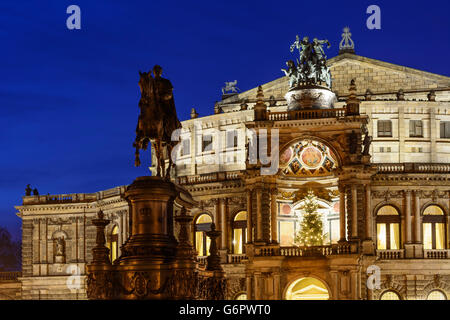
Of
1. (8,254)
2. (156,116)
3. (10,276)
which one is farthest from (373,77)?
(8,254)

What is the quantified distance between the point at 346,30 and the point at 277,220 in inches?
953

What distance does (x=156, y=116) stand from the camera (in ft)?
80.6

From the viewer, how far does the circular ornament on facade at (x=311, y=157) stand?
59.0m

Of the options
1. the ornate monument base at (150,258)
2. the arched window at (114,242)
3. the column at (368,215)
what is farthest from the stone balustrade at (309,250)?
the ornate monument base at (150,258)

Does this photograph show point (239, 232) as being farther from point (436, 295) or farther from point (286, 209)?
point (436, 295)

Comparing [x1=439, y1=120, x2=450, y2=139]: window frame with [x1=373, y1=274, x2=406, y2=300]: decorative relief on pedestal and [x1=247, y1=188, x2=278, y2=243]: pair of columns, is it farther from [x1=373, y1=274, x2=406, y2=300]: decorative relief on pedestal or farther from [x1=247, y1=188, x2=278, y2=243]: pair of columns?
[x1=247, y1=188, x2=278, y2=243]: pair of columns

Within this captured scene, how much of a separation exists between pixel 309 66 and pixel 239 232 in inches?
517

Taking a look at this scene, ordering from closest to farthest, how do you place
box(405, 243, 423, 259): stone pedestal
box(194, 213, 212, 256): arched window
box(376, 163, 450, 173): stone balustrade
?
box(405, 243, 423, 259): stone pedestal, box(376, 163, 450, 173): stone balustrade, box(194, 213, 212, 256): arched window

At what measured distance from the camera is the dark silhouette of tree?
124 m

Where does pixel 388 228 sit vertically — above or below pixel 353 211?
below

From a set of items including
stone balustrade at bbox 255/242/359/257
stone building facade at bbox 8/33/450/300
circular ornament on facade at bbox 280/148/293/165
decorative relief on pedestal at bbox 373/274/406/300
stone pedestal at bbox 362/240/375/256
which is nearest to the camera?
stone balustrade at bbox 255/242/359/257

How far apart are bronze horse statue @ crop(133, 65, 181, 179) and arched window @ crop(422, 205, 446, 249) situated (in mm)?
39598

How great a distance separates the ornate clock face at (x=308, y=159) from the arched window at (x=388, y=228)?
539 cm

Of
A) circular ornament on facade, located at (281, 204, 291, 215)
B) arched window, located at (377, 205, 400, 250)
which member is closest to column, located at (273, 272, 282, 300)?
circular ornament on facade, located at (281, 204, 291, 215)
